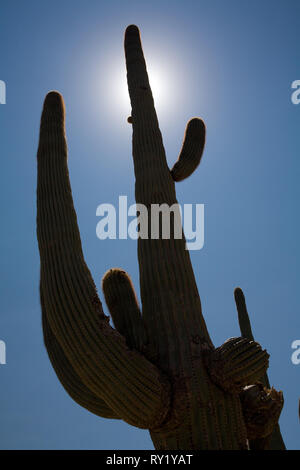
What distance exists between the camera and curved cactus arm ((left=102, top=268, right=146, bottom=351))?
448 centimetres

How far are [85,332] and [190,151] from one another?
2.90 meters

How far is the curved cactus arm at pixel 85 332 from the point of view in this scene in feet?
12.9

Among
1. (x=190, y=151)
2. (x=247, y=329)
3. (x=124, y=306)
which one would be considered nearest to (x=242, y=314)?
(x=247, y=329)

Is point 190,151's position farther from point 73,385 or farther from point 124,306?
point 73,385

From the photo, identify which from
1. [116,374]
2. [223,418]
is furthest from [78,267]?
[223,418]

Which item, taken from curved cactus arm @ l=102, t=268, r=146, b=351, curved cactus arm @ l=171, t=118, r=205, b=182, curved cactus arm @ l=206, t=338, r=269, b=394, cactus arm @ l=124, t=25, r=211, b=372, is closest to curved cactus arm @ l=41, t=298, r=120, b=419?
curved cactus arm @ l=102, t=268, r=146, b=351

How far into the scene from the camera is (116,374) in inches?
154

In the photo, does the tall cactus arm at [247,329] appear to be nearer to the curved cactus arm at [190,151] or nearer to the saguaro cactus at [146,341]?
the curved cactus arm at [190,151]

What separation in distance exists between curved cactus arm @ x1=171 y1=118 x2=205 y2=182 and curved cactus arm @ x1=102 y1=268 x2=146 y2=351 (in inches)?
57.8

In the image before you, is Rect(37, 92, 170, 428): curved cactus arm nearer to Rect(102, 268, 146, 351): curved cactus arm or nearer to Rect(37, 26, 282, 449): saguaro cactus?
Rect(37, 26, 282, 449): saguaro cactus

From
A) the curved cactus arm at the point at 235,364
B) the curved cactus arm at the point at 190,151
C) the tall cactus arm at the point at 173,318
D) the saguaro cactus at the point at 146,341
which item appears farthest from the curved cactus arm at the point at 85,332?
the curved cactus arm at the point at 190,151

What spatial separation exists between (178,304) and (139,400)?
3.29ft
